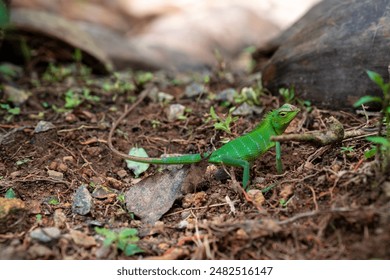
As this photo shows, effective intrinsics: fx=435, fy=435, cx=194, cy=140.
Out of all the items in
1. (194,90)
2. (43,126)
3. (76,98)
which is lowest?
(43,126)

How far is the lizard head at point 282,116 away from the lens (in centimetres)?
362

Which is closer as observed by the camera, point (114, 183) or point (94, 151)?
point (114, 183)

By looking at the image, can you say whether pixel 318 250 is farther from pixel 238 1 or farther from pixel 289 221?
pixel 238 1

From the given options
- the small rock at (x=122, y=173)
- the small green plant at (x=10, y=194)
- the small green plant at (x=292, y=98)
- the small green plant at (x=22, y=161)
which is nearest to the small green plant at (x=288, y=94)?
the small green plant at (x=292, y=98)

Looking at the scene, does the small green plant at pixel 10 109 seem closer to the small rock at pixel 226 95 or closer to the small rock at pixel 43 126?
the small rock at pixel 43 126

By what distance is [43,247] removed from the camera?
9.25 ft

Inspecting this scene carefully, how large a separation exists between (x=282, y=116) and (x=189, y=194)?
3.32ft

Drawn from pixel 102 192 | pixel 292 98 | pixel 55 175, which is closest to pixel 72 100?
pixel 55 175

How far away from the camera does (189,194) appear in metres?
3.60

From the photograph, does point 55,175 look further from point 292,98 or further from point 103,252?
point 292,98

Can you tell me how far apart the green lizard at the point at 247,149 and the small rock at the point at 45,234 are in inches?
37.8

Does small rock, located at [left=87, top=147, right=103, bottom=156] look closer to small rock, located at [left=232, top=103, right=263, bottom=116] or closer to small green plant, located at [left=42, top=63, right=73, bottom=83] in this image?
small rock, located at [left=232, top=103, right=263, bottom=116]

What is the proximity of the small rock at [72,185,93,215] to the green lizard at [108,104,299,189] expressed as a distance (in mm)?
457

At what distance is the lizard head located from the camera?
3621 mm
